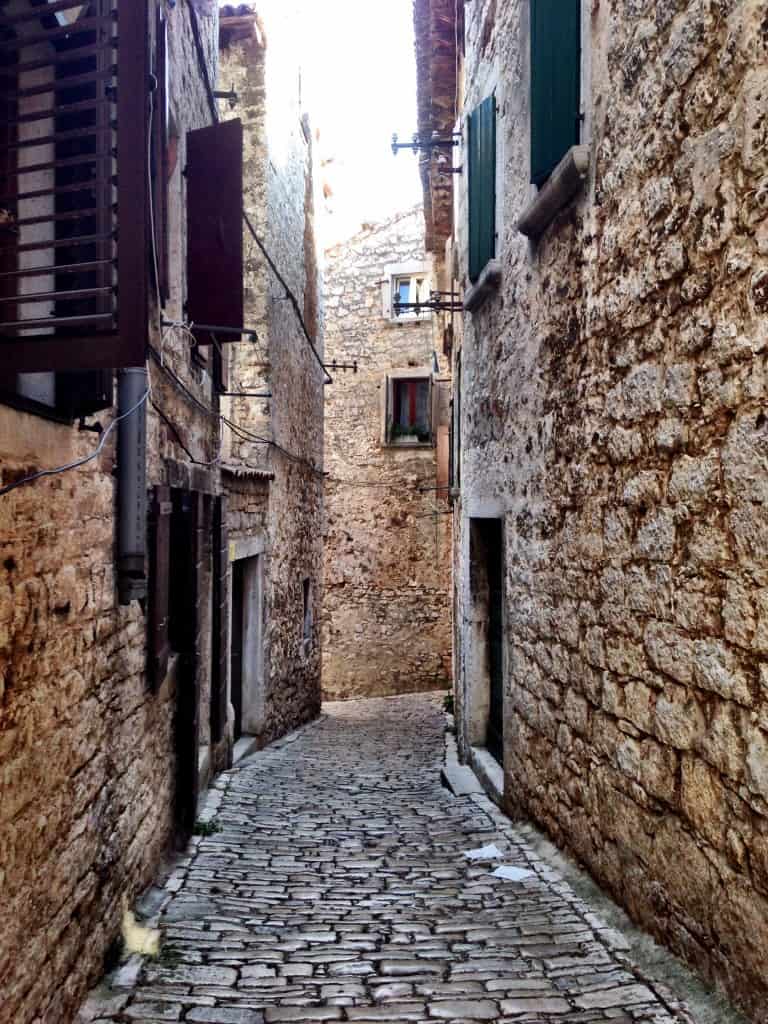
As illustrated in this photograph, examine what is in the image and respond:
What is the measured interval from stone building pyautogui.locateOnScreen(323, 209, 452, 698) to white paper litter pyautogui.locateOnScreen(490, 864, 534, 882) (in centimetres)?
1293

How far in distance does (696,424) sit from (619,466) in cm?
76

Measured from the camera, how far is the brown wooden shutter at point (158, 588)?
4.45m

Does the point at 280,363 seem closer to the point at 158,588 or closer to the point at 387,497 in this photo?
the point at 158,588

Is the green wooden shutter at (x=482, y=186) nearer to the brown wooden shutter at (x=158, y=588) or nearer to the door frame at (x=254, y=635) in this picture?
the brown wooden shutter at (x=158, y=588)

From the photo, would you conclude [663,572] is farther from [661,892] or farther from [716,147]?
[716,147]

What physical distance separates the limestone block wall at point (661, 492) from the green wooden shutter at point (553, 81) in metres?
0.20

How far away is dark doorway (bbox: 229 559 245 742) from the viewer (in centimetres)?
890

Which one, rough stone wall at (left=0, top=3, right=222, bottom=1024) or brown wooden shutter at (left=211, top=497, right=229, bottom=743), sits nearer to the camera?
rough stone wall at (left=0, top=3, right=222, bottom=1024)

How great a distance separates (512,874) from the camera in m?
4.40

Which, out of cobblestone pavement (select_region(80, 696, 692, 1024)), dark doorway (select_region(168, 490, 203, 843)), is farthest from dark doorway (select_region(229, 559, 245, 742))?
dark doorway (select_region(168, 490, 203, 843))

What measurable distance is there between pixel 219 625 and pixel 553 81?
4.55m

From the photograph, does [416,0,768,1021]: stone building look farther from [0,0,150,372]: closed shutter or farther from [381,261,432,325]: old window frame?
[381,261,432,325]: old window frame

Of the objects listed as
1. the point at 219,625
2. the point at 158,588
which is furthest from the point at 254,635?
the point at 158,588

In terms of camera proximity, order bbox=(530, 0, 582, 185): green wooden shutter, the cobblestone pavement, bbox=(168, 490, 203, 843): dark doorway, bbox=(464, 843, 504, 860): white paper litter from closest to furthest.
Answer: the cobblestone pavement → bbox=(530, 0, 582, 185): green wooden shutter → bbox=(464, 843, 504, 860): white paper litter → bbox=(168, 490, 203, 843): dark doorway
